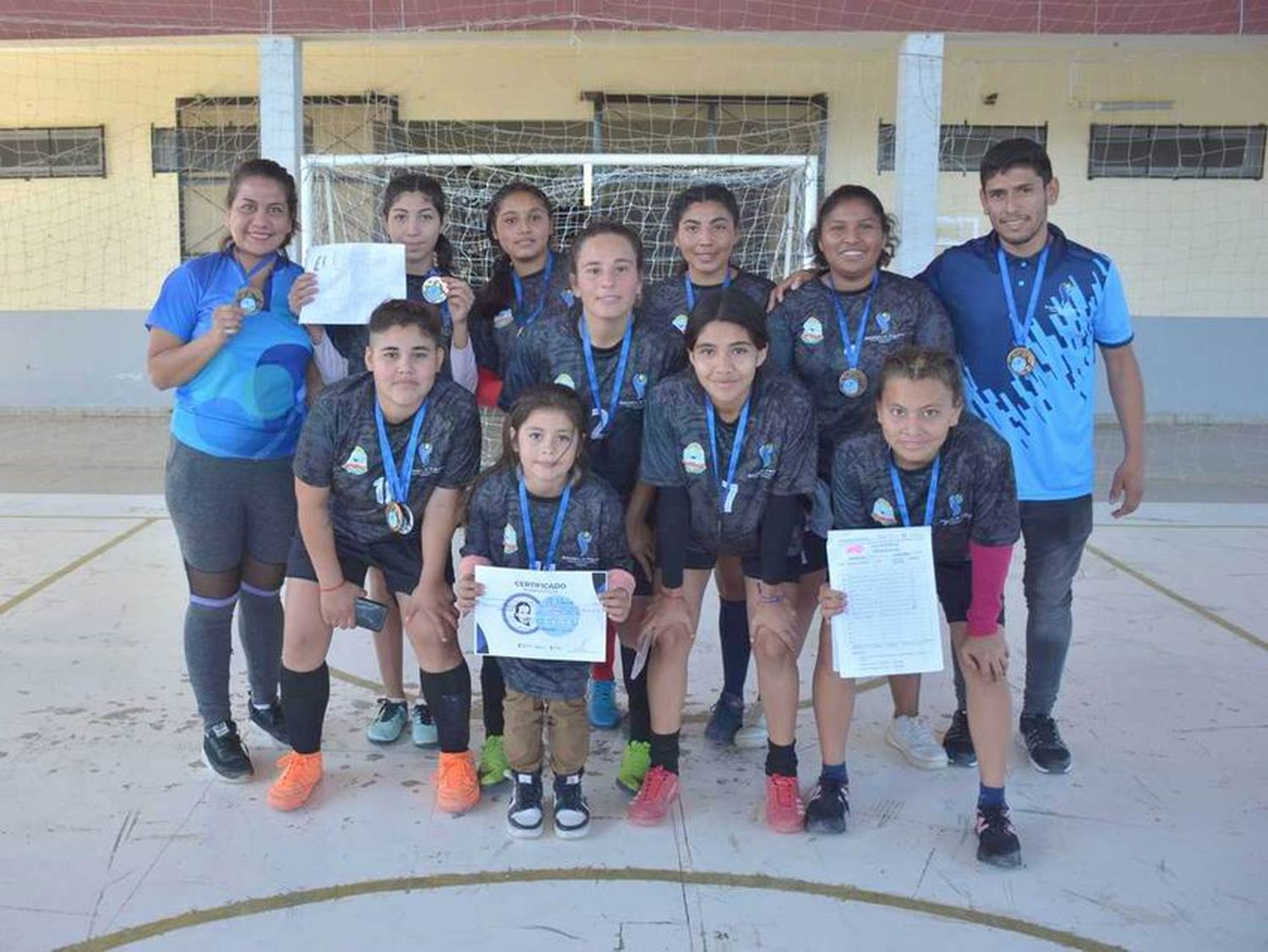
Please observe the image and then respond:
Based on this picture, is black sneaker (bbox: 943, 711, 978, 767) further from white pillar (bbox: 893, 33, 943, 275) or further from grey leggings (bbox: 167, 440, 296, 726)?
white pillar (bbox: 893, 33, 943, 275)

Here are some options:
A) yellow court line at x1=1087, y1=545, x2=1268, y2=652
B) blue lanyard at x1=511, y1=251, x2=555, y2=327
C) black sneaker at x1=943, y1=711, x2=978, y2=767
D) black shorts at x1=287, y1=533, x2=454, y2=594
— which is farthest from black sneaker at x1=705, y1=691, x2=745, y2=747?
yellow court line at x1=1087, y1=545, x2=1268, y2=652

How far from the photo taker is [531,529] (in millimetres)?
2807

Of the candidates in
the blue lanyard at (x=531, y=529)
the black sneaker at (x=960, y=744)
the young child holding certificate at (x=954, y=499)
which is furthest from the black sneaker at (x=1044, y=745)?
the blue lanyard at (x=531, y=529)

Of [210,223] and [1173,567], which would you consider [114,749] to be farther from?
[210,223]

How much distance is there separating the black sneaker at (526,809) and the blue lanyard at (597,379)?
2.96ft

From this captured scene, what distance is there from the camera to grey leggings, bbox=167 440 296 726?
9.91 ft

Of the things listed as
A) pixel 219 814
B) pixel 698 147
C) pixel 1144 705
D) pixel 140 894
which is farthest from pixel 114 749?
pixel 698 147

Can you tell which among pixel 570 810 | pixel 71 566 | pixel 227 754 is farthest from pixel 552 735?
pixel 71 566

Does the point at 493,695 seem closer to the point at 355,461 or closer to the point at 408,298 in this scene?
the point at 355,461

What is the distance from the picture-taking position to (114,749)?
3.27m

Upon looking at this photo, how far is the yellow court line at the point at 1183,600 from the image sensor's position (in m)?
4.34

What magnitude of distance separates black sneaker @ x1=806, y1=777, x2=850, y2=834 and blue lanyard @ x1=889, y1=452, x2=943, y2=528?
28.2 inches

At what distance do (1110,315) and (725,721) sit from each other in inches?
64.2

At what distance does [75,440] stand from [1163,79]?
33.5 ft
